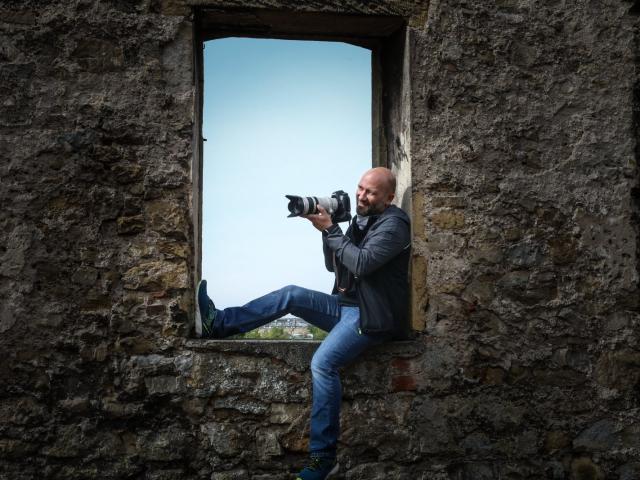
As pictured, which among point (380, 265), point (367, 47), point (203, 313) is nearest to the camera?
point (380, 265)

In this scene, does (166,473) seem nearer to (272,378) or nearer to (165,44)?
(272,378)

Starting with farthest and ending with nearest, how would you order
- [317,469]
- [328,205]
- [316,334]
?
[316,334], [328,205], [317,469]

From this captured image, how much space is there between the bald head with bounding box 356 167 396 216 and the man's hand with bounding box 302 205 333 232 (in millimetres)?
247

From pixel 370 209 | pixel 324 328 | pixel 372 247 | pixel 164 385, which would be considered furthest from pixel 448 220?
pixel 164 385

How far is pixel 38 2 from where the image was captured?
3.35m

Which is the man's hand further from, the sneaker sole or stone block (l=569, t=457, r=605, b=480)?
stone block (l=569, t=457, r=605, b=480)

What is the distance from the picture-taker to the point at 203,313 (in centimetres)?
342

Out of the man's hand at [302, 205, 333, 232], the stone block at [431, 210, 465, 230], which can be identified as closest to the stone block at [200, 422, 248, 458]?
the man's hand at [302, 205, 333, 232]

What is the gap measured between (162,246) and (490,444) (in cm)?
186

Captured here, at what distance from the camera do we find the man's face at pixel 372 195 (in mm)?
3418

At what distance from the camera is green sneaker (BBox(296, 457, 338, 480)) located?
3000 millimetres

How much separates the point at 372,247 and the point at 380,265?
9 centimetres

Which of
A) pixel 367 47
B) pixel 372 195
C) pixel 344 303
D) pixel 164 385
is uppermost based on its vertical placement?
pixel 367 47

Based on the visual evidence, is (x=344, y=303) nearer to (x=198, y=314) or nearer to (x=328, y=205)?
(x=328, y=205)
